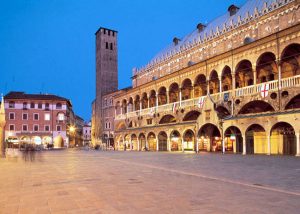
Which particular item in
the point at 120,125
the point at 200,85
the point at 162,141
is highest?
the point at 200,85

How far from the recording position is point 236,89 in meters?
32.9

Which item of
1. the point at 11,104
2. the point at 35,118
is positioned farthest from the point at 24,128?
the point at 11,104

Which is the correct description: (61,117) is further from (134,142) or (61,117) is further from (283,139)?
(283,139)

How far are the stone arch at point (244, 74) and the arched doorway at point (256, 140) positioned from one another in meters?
7.07

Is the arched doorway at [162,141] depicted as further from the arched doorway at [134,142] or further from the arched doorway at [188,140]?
the arched doorway at [134,142]

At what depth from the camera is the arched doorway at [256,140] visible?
2950cm

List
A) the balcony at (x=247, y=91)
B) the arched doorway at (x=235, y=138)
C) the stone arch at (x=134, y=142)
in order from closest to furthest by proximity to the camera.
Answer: the balcony at (x=247, y=91), the arched doorway at (x=235, y=138), the stone arch at (x=134, y=142)

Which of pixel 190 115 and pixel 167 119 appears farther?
pixel 167 119

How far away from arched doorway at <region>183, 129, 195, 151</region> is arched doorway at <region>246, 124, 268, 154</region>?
10.5 meters

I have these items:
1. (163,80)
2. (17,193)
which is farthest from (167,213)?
(163,80)

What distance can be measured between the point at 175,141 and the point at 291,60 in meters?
18.2

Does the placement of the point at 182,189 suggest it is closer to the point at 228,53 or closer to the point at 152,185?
the point at 152,185

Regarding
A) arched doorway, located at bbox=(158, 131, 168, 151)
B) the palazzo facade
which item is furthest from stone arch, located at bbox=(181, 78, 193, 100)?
arched doorway, located at bbox=(158, 131, 168, 151)

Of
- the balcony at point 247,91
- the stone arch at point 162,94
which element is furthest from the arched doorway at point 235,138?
the stone arch at point 162,94
